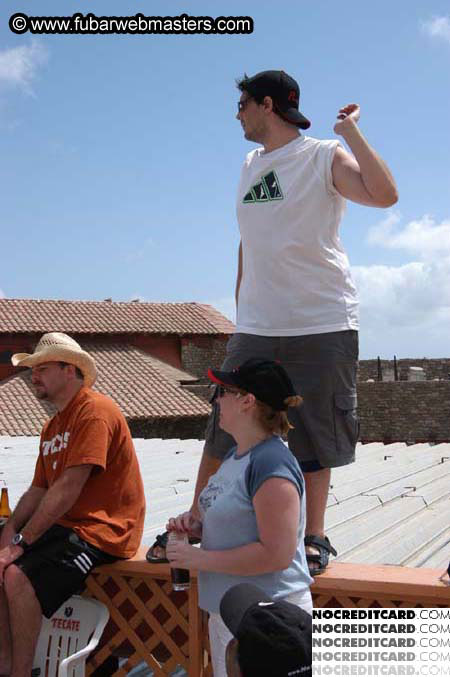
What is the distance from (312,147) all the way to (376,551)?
76.9 inches

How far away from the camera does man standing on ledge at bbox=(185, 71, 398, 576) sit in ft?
9.29

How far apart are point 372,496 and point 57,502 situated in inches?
114

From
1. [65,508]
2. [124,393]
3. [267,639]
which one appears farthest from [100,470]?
[124,393]

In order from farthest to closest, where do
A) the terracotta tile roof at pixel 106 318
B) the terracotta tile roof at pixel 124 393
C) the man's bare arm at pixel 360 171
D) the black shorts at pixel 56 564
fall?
the terracotta tile roof at pixel 106 318, the terracotta tile roof at pixel 124 393, the black shorts at pixel 56 564, the man's bare arm at pixel 360 171

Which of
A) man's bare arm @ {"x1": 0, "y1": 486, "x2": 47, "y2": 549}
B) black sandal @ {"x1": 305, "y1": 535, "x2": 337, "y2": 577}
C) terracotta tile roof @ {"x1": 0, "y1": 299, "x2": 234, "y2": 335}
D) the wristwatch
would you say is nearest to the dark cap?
black sandal @ {"x1": 305, "y1": 535, "x2": 337, "y2": 577}

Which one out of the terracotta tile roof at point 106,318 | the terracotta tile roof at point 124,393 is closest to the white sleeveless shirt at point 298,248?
the terracotta tile roof at point 124,393

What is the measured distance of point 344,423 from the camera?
113 inches

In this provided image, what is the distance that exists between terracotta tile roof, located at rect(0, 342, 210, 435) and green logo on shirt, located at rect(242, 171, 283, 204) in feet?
62.3

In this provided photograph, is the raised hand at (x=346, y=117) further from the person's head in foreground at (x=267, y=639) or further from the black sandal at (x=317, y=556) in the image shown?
the person's head in foreground at (x=267, y=639)

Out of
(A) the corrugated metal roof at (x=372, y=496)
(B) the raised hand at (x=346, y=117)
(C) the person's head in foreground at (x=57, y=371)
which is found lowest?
(A) the corrugated metal roof at (x=372, y=496)

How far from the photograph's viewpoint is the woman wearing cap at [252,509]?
221 centimetres

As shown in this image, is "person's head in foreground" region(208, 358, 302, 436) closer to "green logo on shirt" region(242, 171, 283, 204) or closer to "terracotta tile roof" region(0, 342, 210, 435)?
"green logo on shirt" region(242, 171, 283, 204)

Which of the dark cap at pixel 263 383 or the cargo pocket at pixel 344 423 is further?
the cargo pocket at pixel 344 423

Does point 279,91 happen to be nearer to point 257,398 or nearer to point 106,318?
point 257,398
